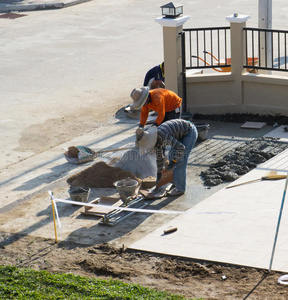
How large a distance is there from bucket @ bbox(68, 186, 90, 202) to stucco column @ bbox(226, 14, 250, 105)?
17.6 ft

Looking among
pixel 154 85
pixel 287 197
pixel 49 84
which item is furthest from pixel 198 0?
pixel 287 197

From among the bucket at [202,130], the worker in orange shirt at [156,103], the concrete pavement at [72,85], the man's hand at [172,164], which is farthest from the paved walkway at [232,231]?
the bucket at [202,130]

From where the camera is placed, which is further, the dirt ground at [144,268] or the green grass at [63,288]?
the dirt ground at [144,268]

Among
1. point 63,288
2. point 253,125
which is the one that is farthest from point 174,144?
point 253,125

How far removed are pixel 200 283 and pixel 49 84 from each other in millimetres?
11045

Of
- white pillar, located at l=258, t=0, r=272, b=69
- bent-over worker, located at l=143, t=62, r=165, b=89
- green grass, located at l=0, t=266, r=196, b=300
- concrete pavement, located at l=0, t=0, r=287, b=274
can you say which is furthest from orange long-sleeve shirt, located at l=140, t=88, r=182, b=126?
white pillar, located at l=258, t=0, r=272, b=69

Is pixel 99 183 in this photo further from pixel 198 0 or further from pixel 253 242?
pixel 198 0

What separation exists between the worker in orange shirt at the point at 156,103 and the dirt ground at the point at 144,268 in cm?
200

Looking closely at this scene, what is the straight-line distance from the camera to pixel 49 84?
17922mm

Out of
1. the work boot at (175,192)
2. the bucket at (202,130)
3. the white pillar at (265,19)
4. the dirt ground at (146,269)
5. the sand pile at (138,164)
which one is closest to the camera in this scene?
the dirt ground at (146,269)

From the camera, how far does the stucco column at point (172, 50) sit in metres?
14.2

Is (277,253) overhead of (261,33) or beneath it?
beneath

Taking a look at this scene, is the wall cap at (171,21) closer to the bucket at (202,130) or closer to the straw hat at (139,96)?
the bucket at (202,130)

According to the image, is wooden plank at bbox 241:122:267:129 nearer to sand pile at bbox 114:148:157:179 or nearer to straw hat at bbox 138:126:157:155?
sand pile at bbox 114:148:157:179
